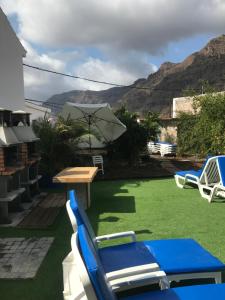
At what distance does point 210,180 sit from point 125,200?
212 centimetres

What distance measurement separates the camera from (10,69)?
39.7ft

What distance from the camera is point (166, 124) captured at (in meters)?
22.8

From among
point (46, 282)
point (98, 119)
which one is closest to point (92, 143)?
point (98, 119)

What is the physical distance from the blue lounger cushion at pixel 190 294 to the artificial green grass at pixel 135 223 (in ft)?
4.48

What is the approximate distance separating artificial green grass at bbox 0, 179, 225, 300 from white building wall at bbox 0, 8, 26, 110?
448 centimetres

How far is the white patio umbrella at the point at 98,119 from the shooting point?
505 inches

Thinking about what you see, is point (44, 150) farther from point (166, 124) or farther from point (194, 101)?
point (166, 124)

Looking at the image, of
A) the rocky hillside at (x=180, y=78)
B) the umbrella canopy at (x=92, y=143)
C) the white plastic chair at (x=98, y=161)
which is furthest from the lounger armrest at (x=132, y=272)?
the rocky hillside at (x=180, y=78)

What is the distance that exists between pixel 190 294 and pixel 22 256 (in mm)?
2832

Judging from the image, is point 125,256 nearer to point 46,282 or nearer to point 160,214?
point 46,282

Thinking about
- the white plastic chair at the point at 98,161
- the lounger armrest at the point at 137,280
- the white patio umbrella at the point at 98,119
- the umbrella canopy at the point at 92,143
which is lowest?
the lounger armrest at the point at 137,280

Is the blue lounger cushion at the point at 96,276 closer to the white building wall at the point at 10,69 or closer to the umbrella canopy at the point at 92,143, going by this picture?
the white building wall at the point at 10,69

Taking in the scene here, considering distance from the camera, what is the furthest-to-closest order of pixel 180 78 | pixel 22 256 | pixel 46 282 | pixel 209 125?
pixel 180 78
pixel 209 125
pixel 22 256
pixel 46 282

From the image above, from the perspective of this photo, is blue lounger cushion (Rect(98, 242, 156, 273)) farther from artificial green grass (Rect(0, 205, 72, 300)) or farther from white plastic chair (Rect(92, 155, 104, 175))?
white plastic chair (Rect(92, 155, 104, 175))
